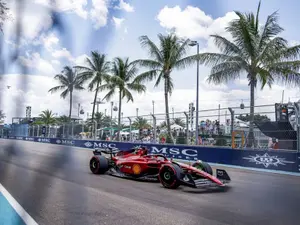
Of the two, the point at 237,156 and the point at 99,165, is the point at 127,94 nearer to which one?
the point at 237,156

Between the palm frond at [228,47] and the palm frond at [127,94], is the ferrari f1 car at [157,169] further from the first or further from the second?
the palm frond at [127,94]

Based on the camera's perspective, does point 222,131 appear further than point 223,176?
Yes

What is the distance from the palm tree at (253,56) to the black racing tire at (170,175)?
1044 cm

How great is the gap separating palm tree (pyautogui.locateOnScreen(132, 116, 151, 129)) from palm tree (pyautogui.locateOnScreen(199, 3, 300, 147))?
4067mm

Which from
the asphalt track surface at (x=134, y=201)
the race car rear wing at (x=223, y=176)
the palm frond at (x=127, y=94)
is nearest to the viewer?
the asphalt track surface at (x=134, y=201)

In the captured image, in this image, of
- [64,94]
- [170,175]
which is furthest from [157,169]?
[64,94]

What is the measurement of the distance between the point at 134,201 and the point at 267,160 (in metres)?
7.60

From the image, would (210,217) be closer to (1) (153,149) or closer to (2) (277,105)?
(2) (277,105)

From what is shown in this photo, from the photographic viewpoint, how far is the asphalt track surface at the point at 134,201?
403 cm

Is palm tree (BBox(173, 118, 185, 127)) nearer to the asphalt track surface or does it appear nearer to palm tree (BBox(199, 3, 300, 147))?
palm tree (BBox(199, 3, 300, 147))

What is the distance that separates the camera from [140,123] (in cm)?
1738

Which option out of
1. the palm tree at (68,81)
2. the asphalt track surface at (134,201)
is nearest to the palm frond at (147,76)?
the asphalt track surface at (134,201)

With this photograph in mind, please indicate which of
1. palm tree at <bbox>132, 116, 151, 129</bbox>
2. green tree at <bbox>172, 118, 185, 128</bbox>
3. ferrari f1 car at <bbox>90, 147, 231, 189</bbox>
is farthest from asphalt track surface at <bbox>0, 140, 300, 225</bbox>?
palm tree at <bbox>132, 116, 151, 129</bbox>

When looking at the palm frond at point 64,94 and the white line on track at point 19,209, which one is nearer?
the palm frond at point 64,94
